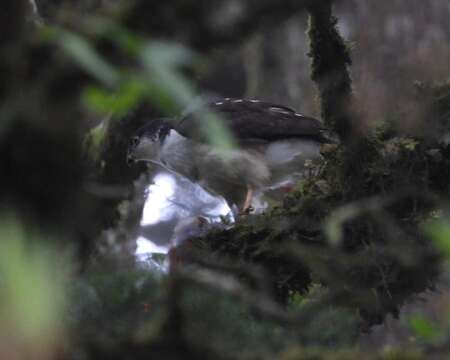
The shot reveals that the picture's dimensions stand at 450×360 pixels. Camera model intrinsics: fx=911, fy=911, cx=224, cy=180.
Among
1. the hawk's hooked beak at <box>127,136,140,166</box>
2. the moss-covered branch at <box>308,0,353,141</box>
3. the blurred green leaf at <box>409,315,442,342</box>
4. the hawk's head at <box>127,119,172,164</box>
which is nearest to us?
the blurred green leaf at <box>409,315,442,342</box>

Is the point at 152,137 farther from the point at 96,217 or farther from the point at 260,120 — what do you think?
the point at 96,217

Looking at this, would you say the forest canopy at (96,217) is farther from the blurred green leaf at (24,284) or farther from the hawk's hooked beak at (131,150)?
the hawk's hooked beak at (131,150)

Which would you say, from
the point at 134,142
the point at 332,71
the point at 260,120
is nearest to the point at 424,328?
the point at 332,71

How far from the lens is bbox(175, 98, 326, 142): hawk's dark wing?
6.90m

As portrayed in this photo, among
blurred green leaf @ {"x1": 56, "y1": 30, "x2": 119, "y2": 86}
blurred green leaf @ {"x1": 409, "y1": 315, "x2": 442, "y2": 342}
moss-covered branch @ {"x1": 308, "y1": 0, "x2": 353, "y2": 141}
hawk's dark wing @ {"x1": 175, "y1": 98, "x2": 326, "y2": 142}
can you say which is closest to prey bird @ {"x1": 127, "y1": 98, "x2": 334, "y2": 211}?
hawk's dark wing @ {"x1": 175, "y1": 98, "x2": 326, "y2": 142}

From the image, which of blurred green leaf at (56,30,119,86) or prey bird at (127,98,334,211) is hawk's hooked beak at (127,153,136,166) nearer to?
prey bird at (127,98,334,211)

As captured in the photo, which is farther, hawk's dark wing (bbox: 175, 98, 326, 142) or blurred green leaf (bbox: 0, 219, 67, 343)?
hawk's dark wing (bbox: 175, 98, 326, 142)

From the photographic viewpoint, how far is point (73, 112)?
1.89m

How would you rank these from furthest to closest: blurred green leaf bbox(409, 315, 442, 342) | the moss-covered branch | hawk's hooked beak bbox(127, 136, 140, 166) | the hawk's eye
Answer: the hawk's eye → hawk's hooked beak bbox(127, 136, 140, 166) → the moss-covered branch → blurred green leaf bbox(409, 315, 442, 342)

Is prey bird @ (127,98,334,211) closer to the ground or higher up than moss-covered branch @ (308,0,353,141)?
higher up

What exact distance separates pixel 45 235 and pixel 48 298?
0.13 metres

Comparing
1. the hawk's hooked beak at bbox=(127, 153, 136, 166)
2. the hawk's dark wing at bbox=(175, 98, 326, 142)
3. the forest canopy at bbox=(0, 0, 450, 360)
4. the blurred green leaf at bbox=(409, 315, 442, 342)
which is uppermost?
the hawk's dark wing at bbox=(175, 98, 326, 142)

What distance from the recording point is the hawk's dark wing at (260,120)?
6898 millimetres

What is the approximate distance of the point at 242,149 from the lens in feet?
23.4
